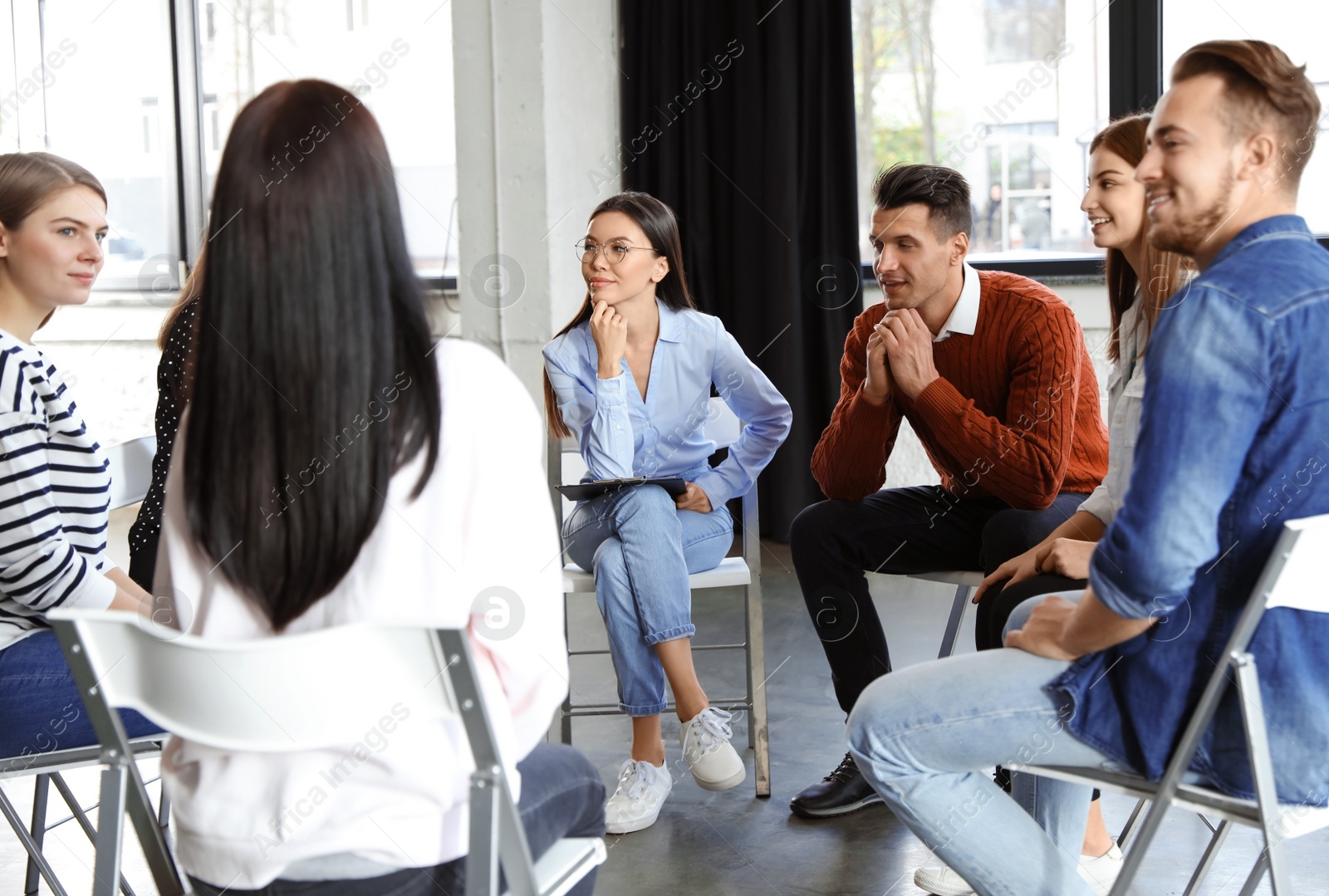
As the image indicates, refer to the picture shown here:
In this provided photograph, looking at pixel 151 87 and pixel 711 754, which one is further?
pixel 151 87

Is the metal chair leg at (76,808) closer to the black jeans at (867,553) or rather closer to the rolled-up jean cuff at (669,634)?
the rolled-up jean cuff at (669,634)

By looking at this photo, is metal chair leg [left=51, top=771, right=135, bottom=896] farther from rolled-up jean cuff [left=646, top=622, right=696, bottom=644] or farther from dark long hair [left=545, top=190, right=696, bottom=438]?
dark long hair [left=545, top=190, right=696, bottom=438]

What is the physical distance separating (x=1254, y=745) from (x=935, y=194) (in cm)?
131

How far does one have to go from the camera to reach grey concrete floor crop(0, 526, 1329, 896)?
5.91 feet

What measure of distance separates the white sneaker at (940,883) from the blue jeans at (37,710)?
3.87ft

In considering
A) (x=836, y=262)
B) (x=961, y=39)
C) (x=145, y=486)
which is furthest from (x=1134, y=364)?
(x=961, y=39)

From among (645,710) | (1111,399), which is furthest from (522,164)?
(1111,399)

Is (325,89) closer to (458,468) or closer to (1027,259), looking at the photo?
(458,468)

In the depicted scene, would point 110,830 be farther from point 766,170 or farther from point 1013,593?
point 766,170

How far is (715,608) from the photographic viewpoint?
362cm

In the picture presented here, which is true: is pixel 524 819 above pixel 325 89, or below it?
below

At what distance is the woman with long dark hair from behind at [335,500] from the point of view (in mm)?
908

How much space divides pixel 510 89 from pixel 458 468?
3476mm

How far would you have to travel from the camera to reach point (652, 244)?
2385 mm
